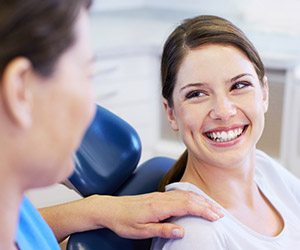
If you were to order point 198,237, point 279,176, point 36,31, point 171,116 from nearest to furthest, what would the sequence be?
point 36,31
point 198,237
point 171,116
point 279,176

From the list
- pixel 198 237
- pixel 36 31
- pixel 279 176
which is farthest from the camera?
pixel 279 176

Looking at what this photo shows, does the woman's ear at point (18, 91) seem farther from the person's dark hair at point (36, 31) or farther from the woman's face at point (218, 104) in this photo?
the woman's face at point (218, 104)

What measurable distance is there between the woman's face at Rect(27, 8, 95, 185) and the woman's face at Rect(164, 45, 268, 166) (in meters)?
0.57

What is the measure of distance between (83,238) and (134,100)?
5.78ft

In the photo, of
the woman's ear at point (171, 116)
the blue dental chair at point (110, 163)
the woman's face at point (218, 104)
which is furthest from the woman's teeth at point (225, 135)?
the blue dental chair at point (110, 163)

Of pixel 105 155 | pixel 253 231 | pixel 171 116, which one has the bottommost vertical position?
pixel 253 231

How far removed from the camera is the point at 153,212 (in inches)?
46.7

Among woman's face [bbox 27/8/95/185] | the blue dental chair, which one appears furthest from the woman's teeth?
woman's face [bbox 27/8/95/185]

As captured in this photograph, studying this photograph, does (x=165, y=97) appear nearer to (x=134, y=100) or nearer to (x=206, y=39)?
(x=206, y=39)

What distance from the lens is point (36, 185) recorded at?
2.30 feet

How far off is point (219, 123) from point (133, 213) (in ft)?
0.87

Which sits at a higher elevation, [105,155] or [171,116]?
[171,116]

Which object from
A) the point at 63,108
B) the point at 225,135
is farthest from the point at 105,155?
the point at 63,108

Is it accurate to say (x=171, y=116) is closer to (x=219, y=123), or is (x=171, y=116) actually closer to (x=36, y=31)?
(x=219, y=123)
